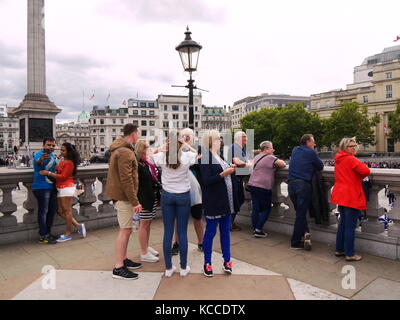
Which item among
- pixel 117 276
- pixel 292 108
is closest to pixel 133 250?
pixel 117 276

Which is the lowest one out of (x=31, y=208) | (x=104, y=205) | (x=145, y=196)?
(x=104, y=205)

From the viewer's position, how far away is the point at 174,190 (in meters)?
4.18

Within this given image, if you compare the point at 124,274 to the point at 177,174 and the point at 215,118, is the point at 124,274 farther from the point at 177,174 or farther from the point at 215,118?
the point at 215,118

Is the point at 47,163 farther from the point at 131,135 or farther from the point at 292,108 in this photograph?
the point at 292,108

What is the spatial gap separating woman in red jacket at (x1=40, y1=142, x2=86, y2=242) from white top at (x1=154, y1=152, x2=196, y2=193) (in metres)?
2.56

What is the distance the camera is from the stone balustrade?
16.0 feet

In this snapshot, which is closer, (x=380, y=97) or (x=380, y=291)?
(x=380, y=291)

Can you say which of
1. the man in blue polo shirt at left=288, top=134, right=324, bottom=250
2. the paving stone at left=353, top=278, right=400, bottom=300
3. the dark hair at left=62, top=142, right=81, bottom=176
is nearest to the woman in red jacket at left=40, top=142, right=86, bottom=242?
the dark hair at left=62, top=142, right=81, bottom=176

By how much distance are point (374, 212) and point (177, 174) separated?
3.47 metres

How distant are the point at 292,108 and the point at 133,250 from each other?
63677 millimetres

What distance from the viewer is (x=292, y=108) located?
211 ft

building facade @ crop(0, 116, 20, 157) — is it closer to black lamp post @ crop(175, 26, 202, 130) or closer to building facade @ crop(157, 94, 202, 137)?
building facade @ crop(157, 94, 202, 137)

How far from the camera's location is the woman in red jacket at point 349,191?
4648mm

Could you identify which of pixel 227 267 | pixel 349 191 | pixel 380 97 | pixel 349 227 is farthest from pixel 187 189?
pixel 380 97
